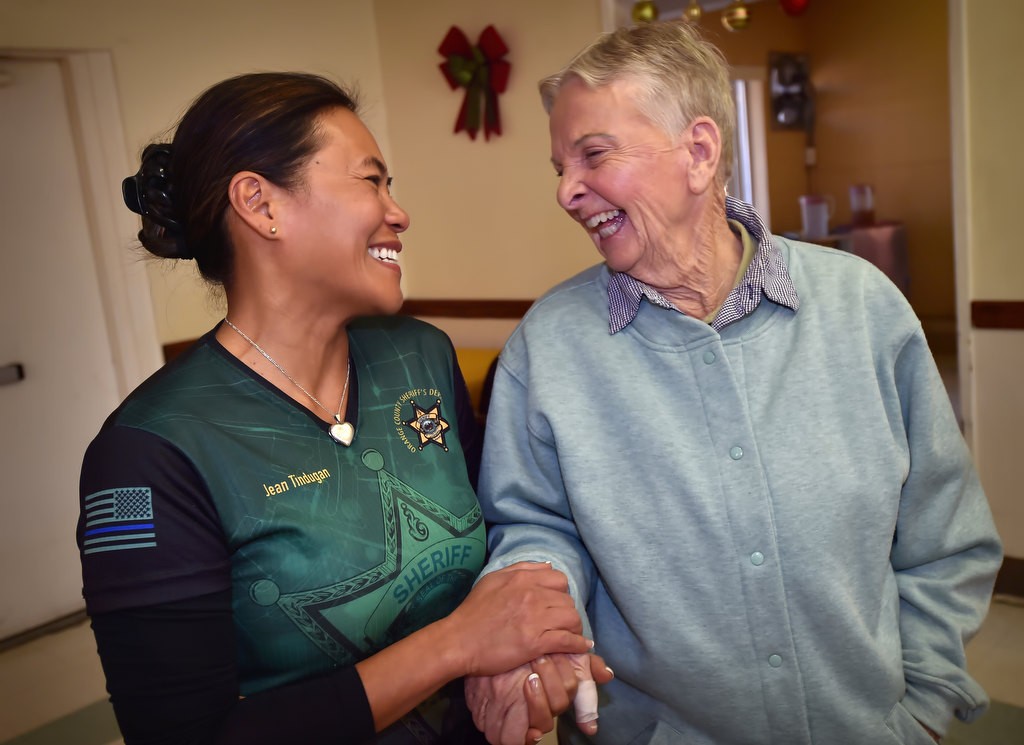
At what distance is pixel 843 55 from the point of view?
789cm

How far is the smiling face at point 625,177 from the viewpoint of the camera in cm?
131

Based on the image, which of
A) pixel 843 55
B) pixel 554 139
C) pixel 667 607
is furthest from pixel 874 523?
pixel 843 55

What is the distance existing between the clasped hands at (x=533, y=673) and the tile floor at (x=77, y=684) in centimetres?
140

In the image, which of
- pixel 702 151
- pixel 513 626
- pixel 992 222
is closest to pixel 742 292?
pixel 702 151

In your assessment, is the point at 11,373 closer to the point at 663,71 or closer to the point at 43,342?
the point at 43,342

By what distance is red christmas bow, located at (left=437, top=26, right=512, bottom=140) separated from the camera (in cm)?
431

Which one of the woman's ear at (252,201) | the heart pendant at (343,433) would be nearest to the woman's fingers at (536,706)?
the heart pendant at (343,433)

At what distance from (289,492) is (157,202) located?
20.0 inches

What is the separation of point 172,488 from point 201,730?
11.7 inches

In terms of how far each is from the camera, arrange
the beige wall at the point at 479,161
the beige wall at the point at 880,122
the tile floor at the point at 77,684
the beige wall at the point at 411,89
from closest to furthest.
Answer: the tile floor at the point at 77,684, the beige wall at the point at 411,89, the beige wall at the point at 479,161, the beige wall at the point at 880,122

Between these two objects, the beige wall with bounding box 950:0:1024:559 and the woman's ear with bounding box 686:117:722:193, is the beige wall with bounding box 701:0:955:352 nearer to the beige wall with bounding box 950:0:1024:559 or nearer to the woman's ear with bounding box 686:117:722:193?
the beige wall with bounding box 950:0:1024:559

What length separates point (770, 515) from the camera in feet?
4.03

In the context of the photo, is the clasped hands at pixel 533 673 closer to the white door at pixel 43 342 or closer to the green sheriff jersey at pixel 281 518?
the green sheriff jersey at pixel 281 518

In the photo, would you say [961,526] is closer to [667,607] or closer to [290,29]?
[667,607]
